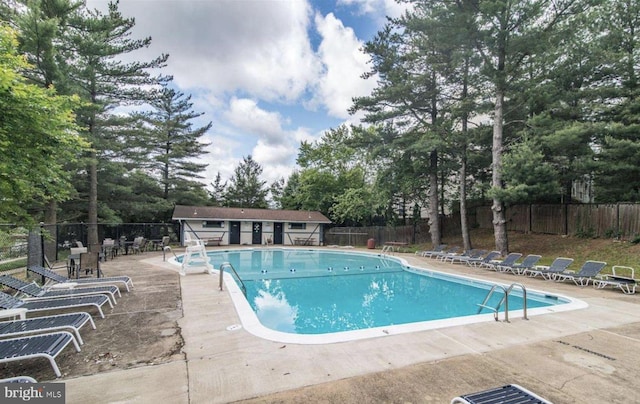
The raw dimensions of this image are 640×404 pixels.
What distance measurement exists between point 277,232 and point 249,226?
235 centimetres

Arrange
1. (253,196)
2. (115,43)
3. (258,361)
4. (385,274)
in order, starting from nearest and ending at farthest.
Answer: (258,361) → (385,274) → (115,43) → (253,196)

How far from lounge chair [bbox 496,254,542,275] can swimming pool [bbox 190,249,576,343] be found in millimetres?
2143

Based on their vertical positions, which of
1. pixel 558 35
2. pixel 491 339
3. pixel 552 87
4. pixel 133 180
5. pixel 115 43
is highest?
pixel 115 43

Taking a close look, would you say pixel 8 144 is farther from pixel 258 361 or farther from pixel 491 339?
pixel 491 339

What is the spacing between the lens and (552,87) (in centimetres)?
1415

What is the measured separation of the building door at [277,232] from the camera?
25.1 meters

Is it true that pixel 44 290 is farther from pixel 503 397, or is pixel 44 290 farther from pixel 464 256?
pixel 464 256

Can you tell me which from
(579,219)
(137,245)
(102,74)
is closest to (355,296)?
(579,219)

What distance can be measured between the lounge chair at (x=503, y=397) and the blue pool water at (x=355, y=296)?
4.19 m

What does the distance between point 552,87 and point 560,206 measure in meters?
5.94

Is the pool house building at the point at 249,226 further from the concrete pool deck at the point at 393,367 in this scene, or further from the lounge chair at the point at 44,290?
the concrete pool deck at the point at 393,367

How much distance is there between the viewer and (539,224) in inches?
663

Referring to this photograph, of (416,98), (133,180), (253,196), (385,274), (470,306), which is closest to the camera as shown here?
(470,306)

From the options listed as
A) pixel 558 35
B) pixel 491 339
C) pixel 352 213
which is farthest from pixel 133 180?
pixel 558 35
